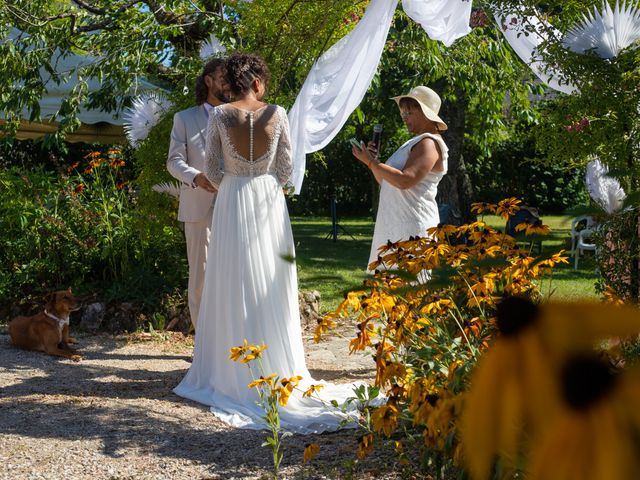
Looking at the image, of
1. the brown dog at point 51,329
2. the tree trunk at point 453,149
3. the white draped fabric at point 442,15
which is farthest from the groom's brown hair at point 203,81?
the tree trunk at point 453,149

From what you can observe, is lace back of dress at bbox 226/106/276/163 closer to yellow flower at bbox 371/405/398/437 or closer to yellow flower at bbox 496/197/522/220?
yellow flower at bbox 496/197/522/220

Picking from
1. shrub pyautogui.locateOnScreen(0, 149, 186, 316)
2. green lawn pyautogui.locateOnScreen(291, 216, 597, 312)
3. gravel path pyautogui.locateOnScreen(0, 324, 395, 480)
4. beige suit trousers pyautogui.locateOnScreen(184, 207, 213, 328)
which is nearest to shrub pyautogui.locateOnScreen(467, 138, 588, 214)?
green lawn pyautogui.locateOnScreen(291, 216, 597, 312)

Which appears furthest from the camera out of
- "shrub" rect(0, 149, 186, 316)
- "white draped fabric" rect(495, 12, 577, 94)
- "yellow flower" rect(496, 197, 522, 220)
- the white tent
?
the white tent

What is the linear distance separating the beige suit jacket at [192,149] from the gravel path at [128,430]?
1112 mm

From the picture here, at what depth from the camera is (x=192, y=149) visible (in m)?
5.70

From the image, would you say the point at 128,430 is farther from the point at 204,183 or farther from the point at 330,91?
the point at 330,91

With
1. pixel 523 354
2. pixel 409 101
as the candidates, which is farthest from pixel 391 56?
pixel 523 354

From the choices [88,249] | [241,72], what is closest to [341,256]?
[88,249]

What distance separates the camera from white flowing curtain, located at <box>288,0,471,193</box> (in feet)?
20.0

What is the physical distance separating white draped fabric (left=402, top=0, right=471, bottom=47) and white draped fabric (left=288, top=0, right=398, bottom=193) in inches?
10.8

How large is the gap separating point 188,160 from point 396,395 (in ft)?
10.3

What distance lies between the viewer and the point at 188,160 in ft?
18.8

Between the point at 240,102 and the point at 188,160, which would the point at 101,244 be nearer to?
the point at 188,160

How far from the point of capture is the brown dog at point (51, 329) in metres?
6.06
